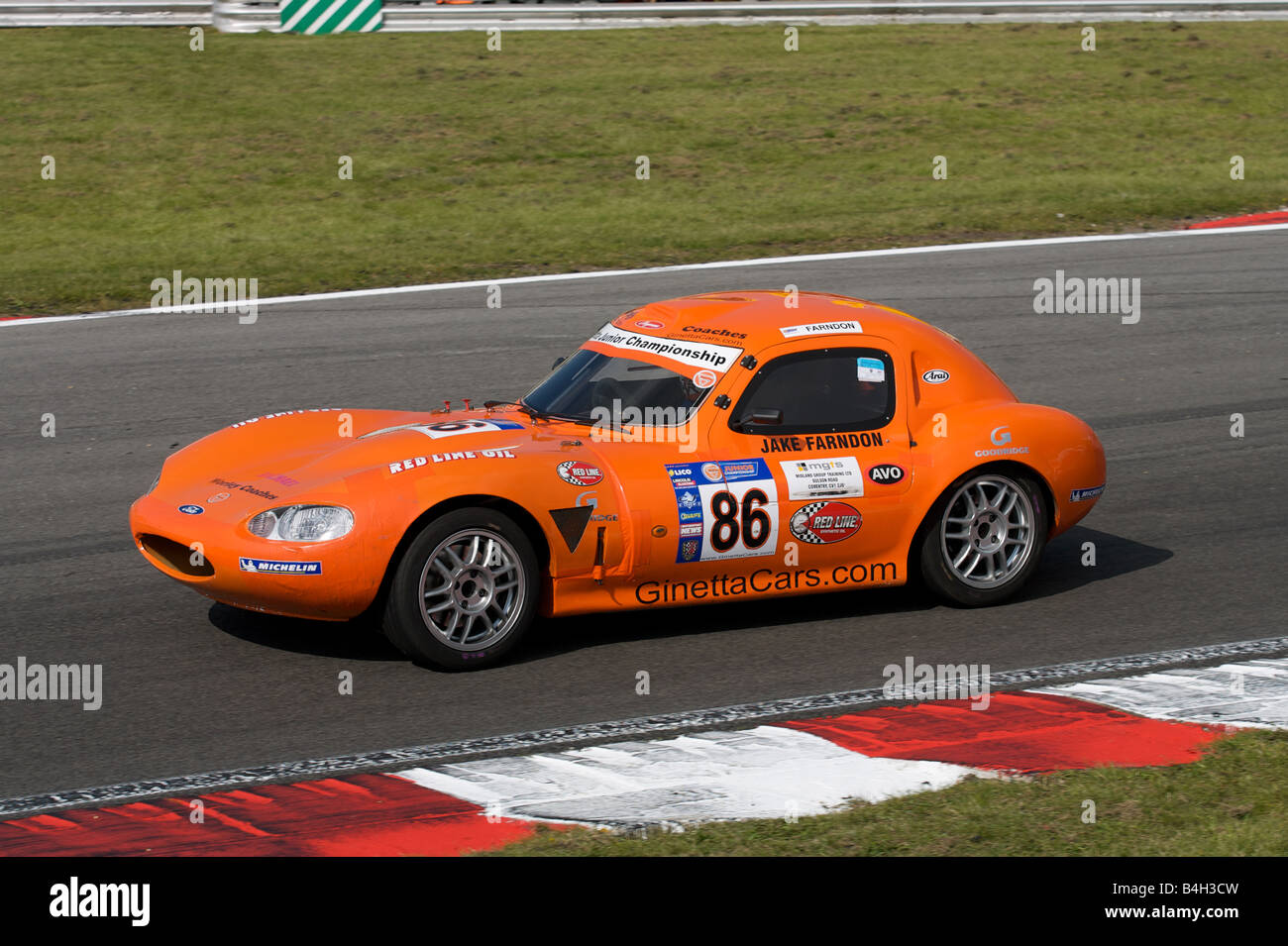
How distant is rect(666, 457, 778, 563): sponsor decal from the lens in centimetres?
652

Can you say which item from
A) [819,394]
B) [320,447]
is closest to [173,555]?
[320,447]

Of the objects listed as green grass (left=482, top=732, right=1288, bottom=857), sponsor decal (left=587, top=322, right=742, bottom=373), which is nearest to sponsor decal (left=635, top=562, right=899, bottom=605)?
sponsor decal (left=587, top=322, right=742, bottom=373)

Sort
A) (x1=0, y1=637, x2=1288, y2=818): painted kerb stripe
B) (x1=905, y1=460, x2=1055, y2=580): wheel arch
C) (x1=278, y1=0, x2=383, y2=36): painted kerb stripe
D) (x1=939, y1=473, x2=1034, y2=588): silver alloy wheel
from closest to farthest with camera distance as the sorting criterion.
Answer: (x1=0, y1=637, x2=1288, y2=818): painted kerb stripe, (x1=905, y1=460, x2=1055, y2=580): wheel arch, (x1=939, y1=473, x2=1034, y2=588): silver alloy wheel, (x1=278, y1=0, x2=383, y2=36): painted kerb stripe

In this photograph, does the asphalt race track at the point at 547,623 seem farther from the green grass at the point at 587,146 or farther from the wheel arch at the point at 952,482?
the green grass at the point at 587,146

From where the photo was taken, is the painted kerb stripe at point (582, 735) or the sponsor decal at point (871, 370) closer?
the painted kerb stripe at point (582, 735)

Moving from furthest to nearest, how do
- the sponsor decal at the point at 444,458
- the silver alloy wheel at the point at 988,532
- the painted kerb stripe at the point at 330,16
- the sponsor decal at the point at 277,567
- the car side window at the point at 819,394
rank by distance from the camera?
1. the painted kerb stripe at the point at 330,16
2. the silver alloy wheel at the point at 988,532
3. the car side window at the point at 819,394
4. the sponsor decal at the point at 444,458
5. the sponsor decal at the point at 277,567

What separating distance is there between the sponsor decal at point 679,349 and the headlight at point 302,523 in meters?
1.80

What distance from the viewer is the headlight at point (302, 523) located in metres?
6.05

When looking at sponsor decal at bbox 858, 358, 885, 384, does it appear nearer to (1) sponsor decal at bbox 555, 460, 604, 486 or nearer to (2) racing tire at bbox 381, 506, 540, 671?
(1) sponsor decal at bbox 555, 460, 604, 486

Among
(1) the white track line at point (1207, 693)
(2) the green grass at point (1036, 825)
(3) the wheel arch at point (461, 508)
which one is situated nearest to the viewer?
(2) the green grass at point (1036, 825)

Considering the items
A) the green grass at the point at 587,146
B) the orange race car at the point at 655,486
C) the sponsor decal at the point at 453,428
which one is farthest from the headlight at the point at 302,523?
the green grass at the point at 587,146

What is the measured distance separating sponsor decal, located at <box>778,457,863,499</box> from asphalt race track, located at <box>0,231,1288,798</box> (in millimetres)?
643
